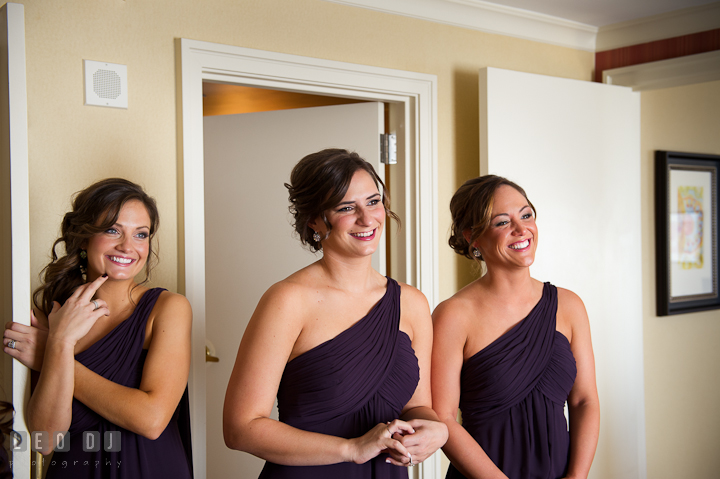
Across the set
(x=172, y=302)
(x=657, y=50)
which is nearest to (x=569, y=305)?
(x=172, y=302)

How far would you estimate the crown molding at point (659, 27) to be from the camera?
2.93 meters

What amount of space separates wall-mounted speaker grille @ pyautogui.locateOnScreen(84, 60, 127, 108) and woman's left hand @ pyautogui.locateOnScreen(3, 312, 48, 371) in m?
0.84

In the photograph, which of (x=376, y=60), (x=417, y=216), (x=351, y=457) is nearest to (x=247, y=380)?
(x=351, y=457)

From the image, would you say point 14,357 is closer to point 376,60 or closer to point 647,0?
point 376,60

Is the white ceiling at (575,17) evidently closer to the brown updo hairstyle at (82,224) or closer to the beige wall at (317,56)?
the beige wall at (317,56)

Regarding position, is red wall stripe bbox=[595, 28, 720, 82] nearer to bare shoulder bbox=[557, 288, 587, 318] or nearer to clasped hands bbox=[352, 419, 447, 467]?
bare shoulder bbox=[557, 288, 587, 318]

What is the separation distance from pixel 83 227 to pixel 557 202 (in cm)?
214

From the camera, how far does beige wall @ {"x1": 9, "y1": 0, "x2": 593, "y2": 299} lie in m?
1.95

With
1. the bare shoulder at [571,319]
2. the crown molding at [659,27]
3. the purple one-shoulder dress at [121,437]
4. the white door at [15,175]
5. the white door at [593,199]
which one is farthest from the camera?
the crown molding at [659,27]

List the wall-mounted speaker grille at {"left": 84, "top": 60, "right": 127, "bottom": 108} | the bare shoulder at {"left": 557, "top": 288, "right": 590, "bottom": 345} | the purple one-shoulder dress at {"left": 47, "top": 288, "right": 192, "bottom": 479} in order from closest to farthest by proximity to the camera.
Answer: the purple one-shoulder dress at {"left": 47, "top": 288, "right": 192, "bottom": 479}
the bare shoulder at {"left": 557, "top": 288, "right": 590, "bottom": 345}
the wall-mounted speaker grille at {"left": 84, "top": 60, "right": 127, "bottom": 108}

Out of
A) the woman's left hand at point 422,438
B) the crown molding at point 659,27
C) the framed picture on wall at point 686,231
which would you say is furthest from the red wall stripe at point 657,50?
the woman's left hand at point 422,438

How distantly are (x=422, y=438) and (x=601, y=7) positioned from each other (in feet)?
7.99

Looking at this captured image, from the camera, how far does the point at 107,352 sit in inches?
64.2

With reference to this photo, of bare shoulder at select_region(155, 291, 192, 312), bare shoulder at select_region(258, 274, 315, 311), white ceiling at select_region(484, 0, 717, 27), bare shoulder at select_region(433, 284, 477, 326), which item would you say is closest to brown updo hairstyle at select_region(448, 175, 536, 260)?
bare shoulder at select_region(433, 284, 477, 326)
